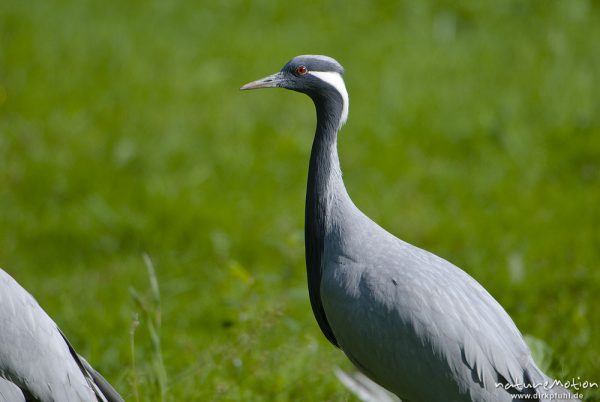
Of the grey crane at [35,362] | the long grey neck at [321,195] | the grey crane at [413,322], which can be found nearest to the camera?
the grey crane at [413,322]

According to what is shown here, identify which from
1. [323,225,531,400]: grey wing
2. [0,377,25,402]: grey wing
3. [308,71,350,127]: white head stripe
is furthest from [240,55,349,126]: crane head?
[0,377,25,402]: grey wing

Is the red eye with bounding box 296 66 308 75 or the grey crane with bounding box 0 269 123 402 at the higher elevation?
the red eye with bounding box 296 66 308 75

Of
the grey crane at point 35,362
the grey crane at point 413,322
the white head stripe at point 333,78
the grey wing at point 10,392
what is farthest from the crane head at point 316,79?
the grey wing at point 10,392

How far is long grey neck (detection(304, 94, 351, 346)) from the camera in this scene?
436 centimetres

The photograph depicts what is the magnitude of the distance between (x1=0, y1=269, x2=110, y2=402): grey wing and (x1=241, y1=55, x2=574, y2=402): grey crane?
1.17 meters

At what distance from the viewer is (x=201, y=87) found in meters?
9.28

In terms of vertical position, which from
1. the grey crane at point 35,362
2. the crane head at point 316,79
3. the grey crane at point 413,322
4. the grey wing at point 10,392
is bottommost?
the grey wing at point 10,392

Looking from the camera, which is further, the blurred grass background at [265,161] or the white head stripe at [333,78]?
the blurred grass background at [265,161]

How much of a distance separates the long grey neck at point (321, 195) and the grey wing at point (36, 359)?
1114mm

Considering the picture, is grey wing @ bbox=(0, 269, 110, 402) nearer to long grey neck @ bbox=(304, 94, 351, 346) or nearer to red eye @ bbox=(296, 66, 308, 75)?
long grey neck @ bbox=(304, 94, 351, 346)

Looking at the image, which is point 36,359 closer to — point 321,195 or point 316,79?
point 321,195

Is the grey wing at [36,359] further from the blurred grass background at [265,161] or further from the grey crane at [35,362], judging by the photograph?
the blurred grass background at [265,161]

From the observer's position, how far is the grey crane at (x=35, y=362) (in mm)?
4039

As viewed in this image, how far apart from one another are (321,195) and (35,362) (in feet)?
4.95
